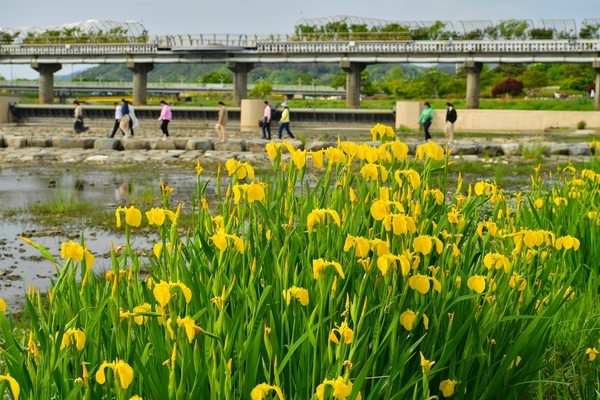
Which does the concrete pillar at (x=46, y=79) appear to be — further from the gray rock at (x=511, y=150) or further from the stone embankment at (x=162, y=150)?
the gray rock at (x=511, y=150)

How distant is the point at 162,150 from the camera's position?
872 inches

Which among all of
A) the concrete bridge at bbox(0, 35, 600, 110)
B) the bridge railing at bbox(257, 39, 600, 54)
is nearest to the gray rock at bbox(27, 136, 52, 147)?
the concrete bridge at bbox(0, 35, 600, 110)

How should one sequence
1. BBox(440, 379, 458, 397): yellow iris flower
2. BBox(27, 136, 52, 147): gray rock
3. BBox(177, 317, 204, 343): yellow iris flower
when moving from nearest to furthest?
BBox(177, 317, 204, 343): yellow iris flower < BBox(440, 379, 458, 397): yellow iris flower < BBox(27, 136, 52, 147): gray rock

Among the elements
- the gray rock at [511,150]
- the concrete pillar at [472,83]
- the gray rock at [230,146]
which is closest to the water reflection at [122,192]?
the gray rock at [230,146]

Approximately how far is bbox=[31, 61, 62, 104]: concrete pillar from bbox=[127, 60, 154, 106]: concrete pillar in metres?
6.62

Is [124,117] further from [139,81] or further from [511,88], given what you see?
[511,88]

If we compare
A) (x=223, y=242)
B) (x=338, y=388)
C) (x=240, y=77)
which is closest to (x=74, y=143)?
(x=223, y=242)

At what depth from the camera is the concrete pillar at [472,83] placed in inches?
Result: 2283

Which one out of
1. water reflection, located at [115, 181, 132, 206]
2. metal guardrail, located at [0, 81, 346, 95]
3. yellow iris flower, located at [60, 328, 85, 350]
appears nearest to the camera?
yellow iris flower, located at [60, 328, 85, 350]

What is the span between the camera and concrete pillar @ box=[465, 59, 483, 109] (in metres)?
58.0

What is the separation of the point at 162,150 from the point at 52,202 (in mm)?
10451

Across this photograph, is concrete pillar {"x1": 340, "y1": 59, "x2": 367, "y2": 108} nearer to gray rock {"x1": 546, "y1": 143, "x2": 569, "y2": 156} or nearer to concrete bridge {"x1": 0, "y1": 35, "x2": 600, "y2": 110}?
concrete bridge {"x1": 0, "y1": 35, "x2": 600, "y2": 110}

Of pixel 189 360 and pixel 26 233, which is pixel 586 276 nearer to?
pixel 189 360

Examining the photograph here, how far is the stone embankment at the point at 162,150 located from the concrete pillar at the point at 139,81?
4394 cm
